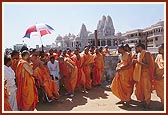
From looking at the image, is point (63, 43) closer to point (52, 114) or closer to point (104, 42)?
point (104, 42)

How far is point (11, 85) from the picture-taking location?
557cm

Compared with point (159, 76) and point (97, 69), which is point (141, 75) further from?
point (97, 69)

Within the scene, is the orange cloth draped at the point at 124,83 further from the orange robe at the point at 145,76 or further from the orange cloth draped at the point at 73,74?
the orange cloth draped at the point at 73,74

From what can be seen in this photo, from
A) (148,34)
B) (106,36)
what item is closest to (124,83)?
(106,36)

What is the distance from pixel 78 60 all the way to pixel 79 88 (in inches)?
42.5

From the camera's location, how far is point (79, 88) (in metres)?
9.48

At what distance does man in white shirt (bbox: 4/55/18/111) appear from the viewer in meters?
5.46

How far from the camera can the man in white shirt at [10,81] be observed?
5455 millimetres

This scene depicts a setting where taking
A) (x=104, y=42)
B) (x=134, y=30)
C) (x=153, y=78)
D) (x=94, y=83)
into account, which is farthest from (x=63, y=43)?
(x=153, y=78)

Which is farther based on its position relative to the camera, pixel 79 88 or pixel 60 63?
pixel 79 88

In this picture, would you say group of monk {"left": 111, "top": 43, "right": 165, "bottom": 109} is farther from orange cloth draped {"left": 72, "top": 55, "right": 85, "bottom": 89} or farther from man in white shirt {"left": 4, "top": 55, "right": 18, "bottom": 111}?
man in white shirt {"left": 4, "top": 55, "right": 18, "bottom": 111}

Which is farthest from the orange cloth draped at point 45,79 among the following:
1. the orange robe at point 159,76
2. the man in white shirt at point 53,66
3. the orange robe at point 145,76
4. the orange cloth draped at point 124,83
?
the orange robe at point 159,76

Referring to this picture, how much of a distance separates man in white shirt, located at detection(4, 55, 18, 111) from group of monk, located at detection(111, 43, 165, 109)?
9.52 ft

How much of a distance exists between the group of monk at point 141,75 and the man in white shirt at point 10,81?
2.90 meters
